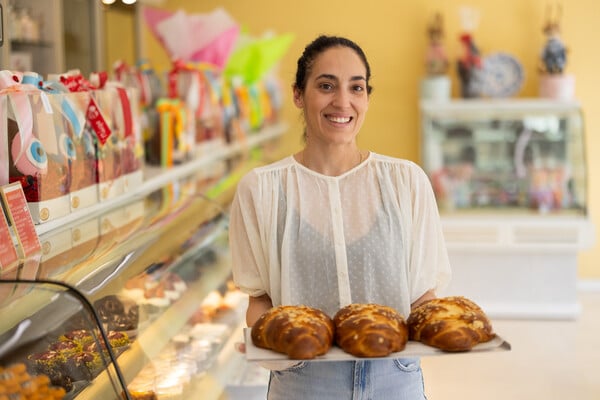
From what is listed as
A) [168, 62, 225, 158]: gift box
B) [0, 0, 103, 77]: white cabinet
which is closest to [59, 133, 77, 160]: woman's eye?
[168, 62, 225, 158]: gift box

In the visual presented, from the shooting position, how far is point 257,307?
197 cm

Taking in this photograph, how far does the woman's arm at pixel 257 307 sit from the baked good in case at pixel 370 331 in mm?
280

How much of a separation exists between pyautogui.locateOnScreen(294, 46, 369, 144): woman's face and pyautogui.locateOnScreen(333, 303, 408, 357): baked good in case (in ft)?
1.28

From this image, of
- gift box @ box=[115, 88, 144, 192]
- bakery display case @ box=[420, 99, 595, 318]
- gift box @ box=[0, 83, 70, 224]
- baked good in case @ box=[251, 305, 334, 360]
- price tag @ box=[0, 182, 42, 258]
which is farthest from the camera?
bakery display case @ box=[420, 99, 595, 318]

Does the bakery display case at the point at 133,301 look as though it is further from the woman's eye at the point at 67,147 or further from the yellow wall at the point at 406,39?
the yellow wall at the point at 406,39

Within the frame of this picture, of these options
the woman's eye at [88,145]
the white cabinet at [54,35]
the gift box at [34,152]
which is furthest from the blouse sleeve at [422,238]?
the white cabinet at [54,35]

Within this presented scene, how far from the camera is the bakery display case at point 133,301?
1783mm

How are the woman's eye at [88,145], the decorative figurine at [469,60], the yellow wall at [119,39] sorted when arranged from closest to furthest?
1. the woman's eye at [88,145]
2. the decorative figurine at [469,60]
3. the yellow wall at [119,39]

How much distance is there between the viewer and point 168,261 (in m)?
2.87

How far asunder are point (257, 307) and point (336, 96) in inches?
19.1

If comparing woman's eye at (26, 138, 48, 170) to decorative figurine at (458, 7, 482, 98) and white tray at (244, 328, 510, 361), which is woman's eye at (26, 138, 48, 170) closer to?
white tray at (244, 328, 510, 361)

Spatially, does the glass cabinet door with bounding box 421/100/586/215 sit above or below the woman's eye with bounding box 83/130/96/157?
below

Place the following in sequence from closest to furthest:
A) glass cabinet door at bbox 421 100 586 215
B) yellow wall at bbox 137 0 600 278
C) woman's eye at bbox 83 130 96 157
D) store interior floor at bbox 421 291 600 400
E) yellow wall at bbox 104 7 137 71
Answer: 1. woman's eye at bbox 83 130 96 157
2. store interior floor at bbox 421 291 600 400
3. glass cabinet door at bbox 421 100 586 215
4. yellow wall at bbox 137 0 600 278
5. yellow wall at bbox 104 7 137 71

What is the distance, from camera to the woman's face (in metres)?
1.88
